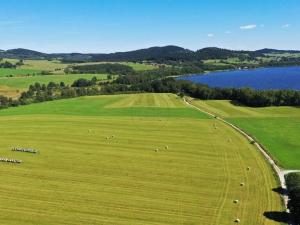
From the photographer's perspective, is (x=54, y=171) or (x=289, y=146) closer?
(x=54, y=171)

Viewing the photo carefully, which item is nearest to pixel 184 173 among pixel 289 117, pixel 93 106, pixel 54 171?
pixel 54 171

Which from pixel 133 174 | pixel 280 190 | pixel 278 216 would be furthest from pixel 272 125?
pixel 278 216

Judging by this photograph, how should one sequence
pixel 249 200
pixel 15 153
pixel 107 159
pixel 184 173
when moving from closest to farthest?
pixel 249 200
pixel 184 173
pixel 107 159
pixel 15 153

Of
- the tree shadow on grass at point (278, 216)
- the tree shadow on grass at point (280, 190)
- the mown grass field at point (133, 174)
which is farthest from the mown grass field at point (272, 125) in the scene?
the tree shadow on grass at point (278, 216)

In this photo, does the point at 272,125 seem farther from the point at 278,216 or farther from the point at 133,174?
the point at 278,216

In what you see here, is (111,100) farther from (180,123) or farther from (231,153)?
(231,153)
